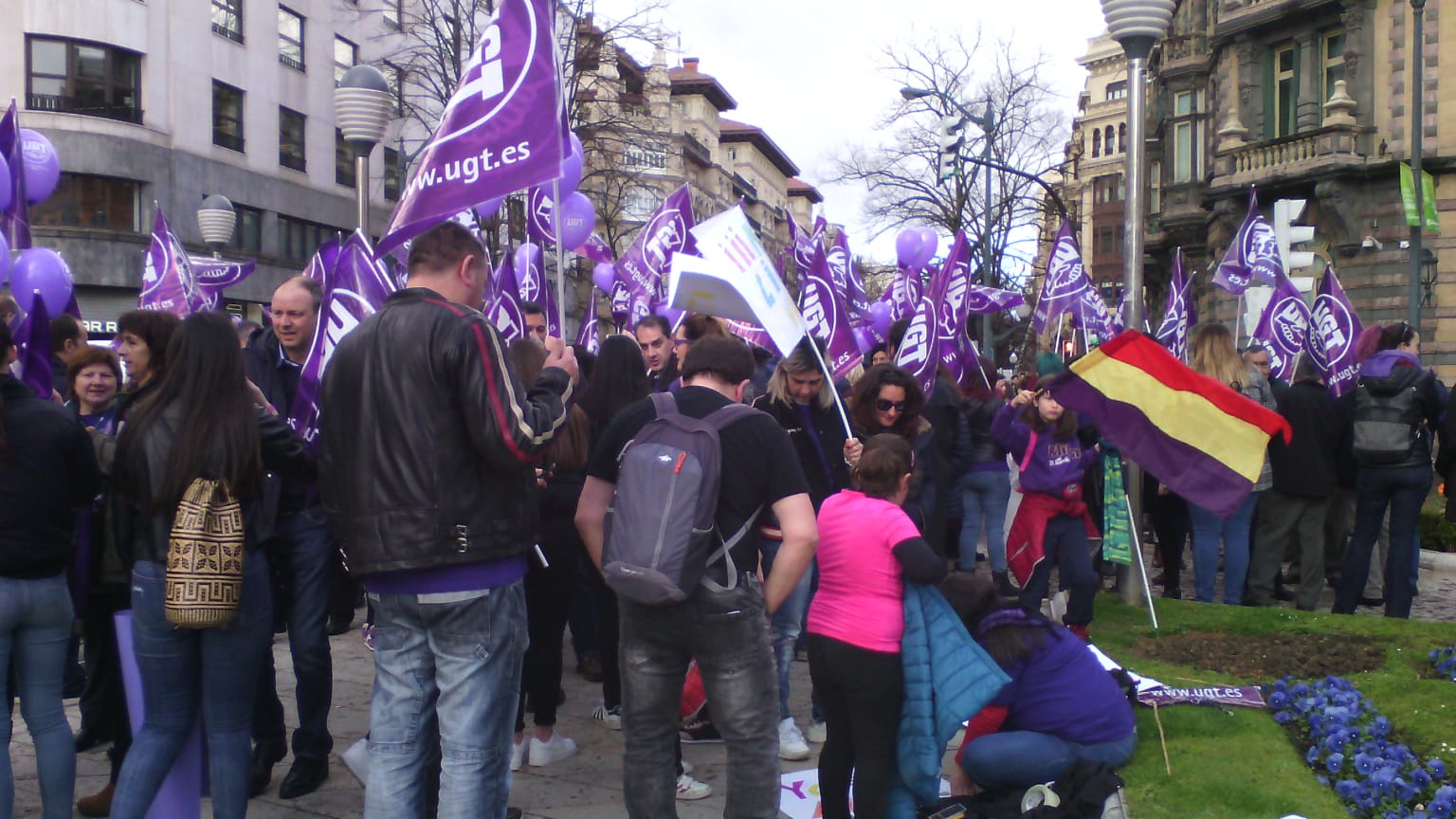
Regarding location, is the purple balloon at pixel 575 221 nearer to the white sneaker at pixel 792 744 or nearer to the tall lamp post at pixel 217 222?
the tall lamp post at pixel 217 222

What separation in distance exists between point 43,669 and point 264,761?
3.60 feet

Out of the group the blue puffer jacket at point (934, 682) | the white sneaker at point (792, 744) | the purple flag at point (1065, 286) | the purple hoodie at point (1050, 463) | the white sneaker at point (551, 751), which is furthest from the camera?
the purple flag at point (1065, 286)

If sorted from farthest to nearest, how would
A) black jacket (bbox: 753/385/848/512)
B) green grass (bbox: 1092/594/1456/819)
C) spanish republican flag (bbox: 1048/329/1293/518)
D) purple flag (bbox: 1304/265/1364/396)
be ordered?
purple flag (bbox: 1304/265/1364/396) < spanish republican flag (bbox: 1048/329/1293/518) < black jacket (bbox: 753/385/848/512) < green grass (bbox: 1092/594/1456/819)

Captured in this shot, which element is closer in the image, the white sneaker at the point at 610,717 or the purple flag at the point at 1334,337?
the white sneaker at the point at 610,717

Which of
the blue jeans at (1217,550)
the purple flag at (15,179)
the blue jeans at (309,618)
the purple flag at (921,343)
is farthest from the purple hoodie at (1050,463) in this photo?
the purple flag at (15,179)

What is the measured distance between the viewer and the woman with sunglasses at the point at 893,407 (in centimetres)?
603

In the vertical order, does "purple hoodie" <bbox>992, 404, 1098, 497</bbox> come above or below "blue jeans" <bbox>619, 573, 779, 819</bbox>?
above

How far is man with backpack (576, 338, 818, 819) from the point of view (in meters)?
3.85

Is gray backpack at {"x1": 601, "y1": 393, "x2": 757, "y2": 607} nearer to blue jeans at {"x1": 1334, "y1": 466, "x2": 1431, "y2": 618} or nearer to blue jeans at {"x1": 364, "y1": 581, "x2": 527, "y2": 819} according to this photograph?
blue jeans at {"x1": 364, "y1": 581, "x2": 527, "y2": 819}

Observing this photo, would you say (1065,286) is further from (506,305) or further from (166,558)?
(166,558)

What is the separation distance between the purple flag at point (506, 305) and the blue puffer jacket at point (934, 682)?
4806 mm

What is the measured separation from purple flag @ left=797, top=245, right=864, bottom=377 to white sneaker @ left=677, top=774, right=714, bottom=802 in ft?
13.1

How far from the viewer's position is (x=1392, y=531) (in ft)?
27.5

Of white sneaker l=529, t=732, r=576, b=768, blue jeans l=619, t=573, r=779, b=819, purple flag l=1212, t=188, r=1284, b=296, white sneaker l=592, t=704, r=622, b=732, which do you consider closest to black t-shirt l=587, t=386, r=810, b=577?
blue jeans l=619, t=573, r=779, b=819
